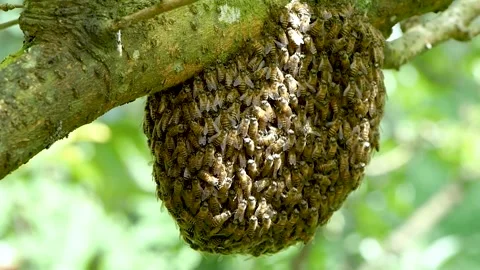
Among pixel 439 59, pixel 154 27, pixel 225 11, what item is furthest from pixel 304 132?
pixel 439 59

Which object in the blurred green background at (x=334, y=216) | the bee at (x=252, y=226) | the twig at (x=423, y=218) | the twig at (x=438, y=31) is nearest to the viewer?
the bee at (x=252, y=226)

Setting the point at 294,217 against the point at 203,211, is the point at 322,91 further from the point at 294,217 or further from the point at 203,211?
the point at 203,211

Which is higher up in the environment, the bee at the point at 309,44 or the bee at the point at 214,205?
the bee at the point at 309,44

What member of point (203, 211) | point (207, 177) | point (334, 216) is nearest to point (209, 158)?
point (207, 177)

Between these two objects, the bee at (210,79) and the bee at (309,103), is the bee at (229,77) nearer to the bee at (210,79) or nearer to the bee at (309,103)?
the bee at (210,79)

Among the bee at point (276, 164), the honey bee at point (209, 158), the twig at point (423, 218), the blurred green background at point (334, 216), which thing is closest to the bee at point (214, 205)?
the honey bee at point (209, 158)

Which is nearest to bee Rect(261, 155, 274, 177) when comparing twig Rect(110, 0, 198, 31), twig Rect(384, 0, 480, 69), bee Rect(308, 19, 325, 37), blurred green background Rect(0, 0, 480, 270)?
bee Rect(308, 19, 325, 37)
